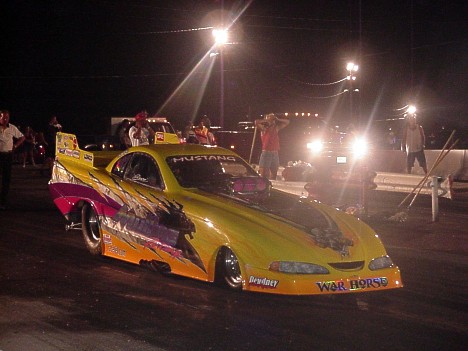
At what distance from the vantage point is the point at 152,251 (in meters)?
8.88

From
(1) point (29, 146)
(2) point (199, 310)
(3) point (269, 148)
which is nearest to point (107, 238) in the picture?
(2) point (199, 310)

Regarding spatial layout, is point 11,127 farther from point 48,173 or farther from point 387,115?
point 387,115

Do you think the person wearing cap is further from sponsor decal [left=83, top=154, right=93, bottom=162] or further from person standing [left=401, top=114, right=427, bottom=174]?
person standing [left=401, top=114, right=427, bottom=174]

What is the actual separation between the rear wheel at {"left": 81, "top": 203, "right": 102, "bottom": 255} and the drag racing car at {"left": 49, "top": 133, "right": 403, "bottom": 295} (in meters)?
0.01

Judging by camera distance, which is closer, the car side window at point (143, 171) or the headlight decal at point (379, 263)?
the headlight decal at point (379, 263)

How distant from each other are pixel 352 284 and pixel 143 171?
319 cm

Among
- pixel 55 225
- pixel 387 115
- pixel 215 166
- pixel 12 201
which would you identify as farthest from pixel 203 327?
pixel 387 115


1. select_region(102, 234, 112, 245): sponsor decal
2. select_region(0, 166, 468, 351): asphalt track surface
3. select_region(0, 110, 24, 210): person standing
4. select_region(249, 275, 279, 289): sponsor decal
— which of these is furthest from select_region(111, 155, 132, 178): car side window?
select_region(0, 110, 24, 210): person standing

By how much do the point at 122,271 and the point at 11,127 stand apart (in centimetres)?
675

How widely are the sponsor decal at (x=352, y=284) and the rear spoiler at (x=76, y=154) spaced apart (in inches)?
174

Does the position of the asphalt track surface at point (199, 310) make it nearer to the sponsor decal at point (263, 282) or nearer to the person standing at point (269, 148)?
the sponsor decal at point (263, 282)

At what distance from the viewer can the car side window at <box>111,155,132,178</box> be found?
396 inches

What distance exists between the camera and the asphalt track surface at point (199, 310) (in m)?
6.50

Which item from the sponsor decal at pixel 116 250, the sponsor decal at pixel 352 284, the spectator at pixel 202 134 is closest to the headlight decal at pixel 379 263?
the sponsor decal at pixel 352 284
